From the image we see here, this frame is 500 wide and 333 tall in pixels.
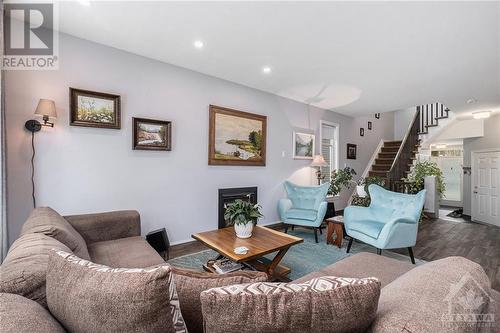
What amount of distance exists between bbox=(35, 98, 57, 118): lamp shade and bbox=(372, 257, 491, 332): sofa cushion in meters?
3.10

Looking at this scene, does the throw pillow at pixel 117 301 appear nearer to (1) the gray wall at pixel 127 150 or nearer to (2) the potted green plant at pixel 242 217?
(2) the potted green plant at pixel 242 217

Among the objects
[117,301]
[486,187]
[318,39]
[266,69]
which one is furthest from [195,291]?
[486,187]

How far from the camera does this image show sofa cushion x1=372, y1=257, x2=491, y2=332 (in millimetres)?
688

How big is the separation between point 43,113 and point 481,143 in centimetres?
839

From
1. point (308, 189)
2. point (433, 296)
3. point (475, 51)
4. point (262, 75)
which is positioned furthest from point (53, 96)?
point (475, 51)

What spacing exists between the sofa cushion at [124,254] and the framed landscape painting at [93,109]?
1.41 meters

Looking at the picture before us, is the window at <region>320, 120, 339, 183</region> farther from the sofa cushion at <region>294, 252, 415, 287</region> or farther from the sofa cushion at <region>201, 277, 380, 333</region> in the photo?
the sofa cushion at <region>201, 277, 380, 333</region>

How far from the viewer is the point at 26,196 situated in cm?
248

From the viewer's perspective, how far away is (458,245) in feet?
12.6

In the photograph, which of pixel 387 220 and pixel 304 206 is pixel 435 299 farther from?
pixel 304 206

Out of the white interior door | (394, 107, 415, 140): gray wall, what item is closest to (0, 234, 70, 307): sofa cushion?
the white interior door

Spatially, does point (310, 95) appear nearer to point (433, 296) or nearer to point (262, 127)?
point (262, 127)

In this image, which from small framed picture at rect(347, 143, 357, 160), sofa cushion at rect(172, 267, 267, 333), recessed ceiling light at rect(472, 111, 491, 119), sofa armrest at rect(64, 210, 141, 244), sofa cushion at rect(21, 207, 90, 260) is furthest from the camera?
small framed picture at rect(347, 143, 357, 160)

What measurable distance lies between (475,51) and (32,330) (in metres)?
4.29
